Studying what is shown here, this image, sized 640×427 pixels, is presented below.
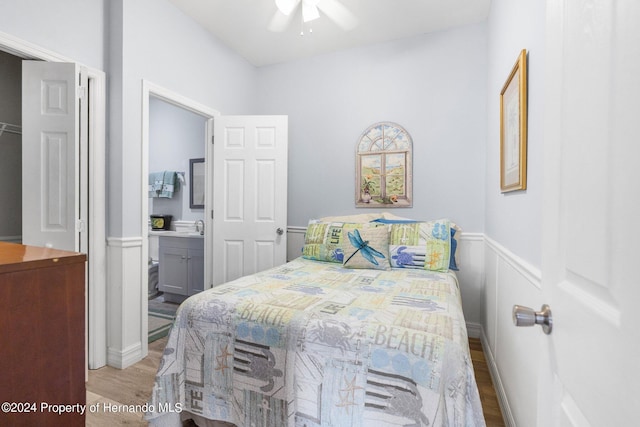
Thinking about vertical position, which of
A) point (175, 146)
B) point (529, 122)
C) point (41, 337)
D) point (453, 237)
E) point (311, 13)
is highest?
point (311, 13)

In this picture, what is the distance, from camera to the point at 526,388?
4.25ft

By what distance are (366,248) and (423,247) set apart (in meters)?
0.45

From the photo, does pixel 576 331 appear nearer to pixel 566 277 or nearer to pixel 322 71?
pixel 566 277

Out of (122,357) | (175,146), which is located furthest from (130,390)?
(175,146)

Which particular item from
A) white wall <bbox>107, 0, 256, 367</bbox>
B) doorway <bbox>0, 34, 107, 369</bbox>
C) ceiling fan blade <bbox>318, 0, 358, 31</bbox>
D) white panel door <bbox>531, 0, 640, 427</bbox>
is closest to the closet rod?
doorway <bbox>0, 34, 107, 369</bbox>

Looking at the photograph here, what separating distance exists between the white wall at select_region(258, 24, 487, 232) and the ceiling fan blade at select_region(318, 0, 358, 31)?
403 mm

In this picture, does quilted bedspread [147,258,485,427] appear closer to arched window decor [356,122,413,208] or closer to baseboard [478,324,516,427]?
baseboard [478,324,516,427]

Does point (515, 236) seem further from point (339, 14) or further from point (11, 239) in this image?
point (11, 239)

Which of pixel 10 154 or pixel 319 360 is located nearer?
pixel 319 360

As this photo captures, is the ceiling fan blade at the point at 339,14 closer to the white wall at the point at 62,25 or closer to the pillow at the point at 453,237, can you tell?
the white wall at the point at 62,25

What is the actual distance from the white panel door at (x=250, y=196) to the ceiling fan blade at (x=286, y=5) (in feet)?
3.16

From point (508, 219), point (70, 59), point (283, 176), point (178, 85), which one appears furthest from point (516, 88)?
point (70, 59)

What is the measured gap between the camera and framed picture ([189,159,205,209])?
13.4 ft

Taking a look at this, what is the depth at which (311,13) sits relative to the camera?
98.0 inches
